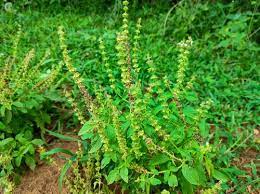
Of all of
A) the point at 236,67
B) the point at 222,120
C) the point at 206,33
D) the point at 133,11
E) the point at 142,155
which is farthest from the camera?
the point at 133,11

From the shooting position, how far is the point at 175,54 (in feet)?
14.6

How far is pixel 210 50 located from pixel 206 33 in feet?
1.25

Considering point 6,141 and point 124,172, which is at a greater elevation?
point 124,172

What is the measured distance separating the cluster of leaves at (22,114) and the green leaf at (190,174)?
115 centimetres

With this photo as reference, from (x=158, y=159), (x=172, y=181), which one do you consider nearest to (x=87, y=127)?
(x=158, y=159)

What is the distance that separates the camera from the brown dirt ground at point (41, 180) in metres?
2.99

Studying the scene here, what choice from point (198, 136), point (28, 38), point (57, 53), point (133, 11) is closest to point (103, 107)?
point (198, 136)

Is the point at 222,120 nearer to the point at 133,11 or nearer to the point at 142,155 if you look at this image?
the point at 142,155

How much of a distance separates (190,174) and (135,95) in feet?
1.63

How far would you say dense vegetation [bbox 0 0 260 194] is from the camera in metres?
2.37

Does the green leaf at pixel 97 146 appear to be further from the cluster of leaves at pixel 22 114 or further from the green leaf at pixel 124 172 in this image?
the cluster of leaves at pixel 22 114

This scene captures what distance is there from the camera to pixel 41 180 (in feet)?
9.99

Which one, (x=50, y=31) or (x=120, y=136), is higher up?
(x=120, y=136)

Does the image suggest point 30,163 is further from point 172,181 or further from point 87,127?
point 172,181
